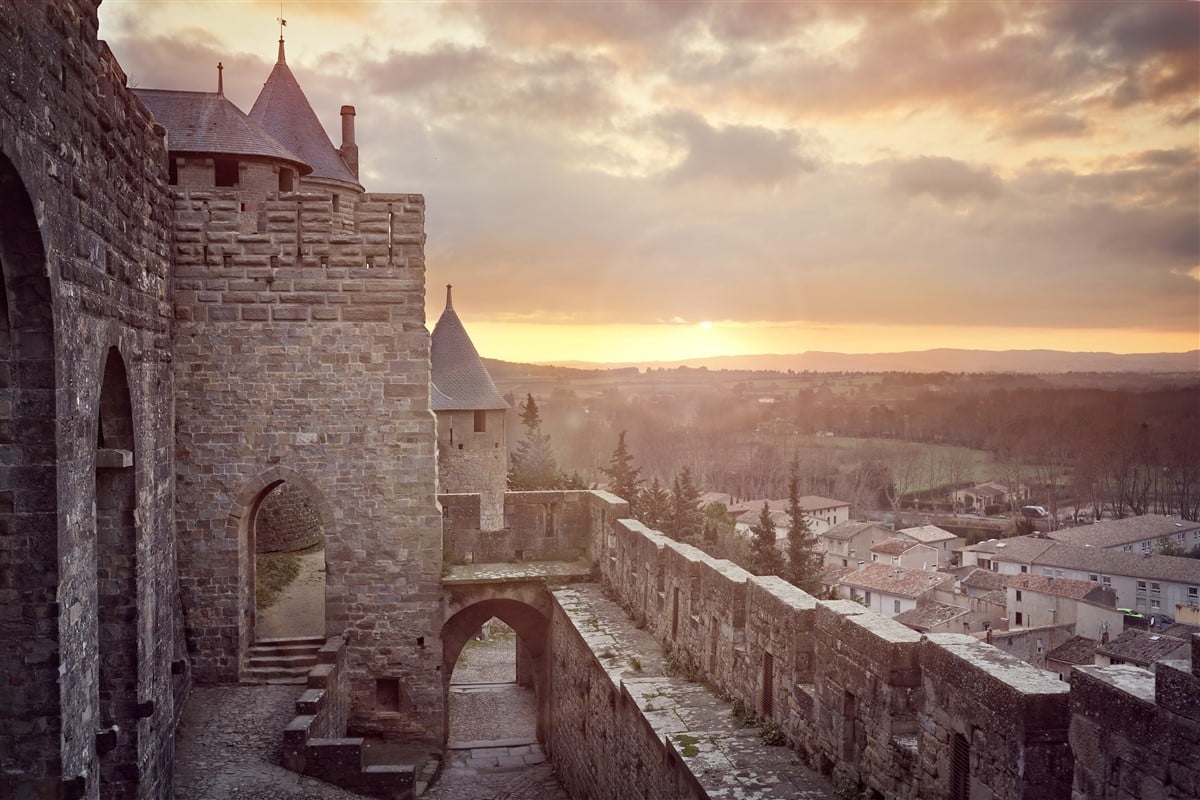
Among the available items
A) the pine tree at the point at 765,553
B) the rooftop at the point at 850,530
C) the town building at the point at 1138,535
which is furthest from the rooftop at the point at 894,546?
the pine tree at the point at 765,553

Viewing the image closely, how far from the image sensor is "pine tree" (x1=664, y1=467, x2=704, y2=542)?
133 ft

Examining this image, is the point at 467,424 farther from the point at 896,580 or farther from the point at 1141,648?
the point at 896,580

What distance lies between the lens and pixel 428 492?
11328 millimetres

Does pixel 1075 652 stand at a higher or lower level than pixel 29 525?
lower

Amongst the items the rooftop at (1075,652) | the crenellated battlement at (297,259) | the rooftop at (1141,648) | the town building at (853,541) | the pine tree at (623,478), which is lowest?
the town building at (853,541)

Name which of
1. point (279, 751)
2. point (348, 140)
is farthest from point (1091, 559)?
point (279, 751)

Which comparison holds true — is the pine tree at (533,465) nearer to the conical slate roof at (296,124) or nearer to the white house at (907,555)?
the conical slate roof at (296,124)

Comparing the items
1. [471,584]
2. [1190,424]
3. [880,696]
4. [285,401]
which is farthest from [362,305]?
[1190,424]

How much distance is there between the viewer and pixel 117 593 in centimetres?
705

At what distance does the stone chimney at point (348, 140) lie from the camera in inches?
789

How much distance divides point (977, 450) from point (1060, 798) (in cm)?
7298

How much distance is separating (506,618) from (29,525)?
9.25 meters

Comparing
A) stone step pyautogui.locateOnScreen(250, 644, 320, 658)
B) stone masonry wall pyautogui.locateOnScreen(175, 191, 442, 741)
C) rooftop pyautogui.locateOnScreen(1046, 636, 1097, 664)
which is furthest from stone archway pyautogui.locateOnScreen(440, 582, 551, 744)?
rooftop pyautogui.locateOnScreen(1046, 636, 1097, 664)

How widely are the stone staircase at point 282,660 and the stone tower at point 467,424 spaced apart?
11.4 meters
